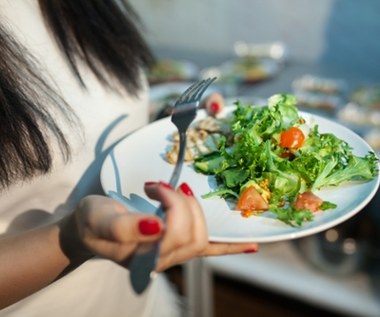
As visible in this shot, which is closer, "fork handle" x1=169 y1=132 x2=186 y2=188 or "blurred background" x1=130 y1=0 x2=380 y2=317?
"fork handle" x1=169 y1=132 x2=186 y2=188

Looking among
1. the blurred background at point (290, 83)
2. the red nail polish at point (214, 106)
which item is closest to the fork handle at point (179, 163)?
the red nail polish at point (214, 106)

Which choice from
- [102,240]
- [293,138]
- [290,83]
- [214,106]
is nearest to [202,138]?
[214,106]

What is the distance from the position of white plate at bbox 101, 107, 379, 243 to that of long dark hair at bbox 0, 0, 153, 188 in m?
0.11

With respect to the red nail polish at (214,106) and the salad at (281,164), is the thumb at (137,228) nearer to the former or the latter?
the salad at (281,164)

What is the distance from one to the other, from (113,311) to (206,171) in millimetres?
383

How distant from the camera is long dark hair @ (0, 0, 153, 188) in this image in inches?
30.0

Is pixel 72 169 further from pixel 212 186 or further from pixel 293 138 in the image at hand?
pixel 293 138

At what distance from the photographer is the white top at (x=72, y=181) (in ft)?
2.74

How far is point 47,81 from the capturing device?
0.86 meters

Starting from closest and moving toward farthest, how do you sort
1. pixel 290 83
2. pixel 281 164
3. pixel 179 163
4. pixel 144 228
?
pixel 144 228, pixel 179 163, pixel 281 164, pixel 290 83

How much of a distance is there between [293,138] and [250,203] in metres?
0.16

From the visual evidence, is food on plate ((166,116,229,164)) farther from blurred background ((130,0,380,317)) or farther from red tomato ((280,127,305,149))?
blurred background ((130,0,380,317))

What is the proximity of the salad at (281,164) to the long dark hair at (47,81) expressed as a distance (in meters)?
0.25

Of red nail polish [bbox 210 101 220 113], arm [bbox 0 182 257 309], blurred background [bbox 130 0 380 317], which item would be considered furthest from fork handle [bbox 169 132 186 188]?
blurred background [bbox 130 0 380 317]
